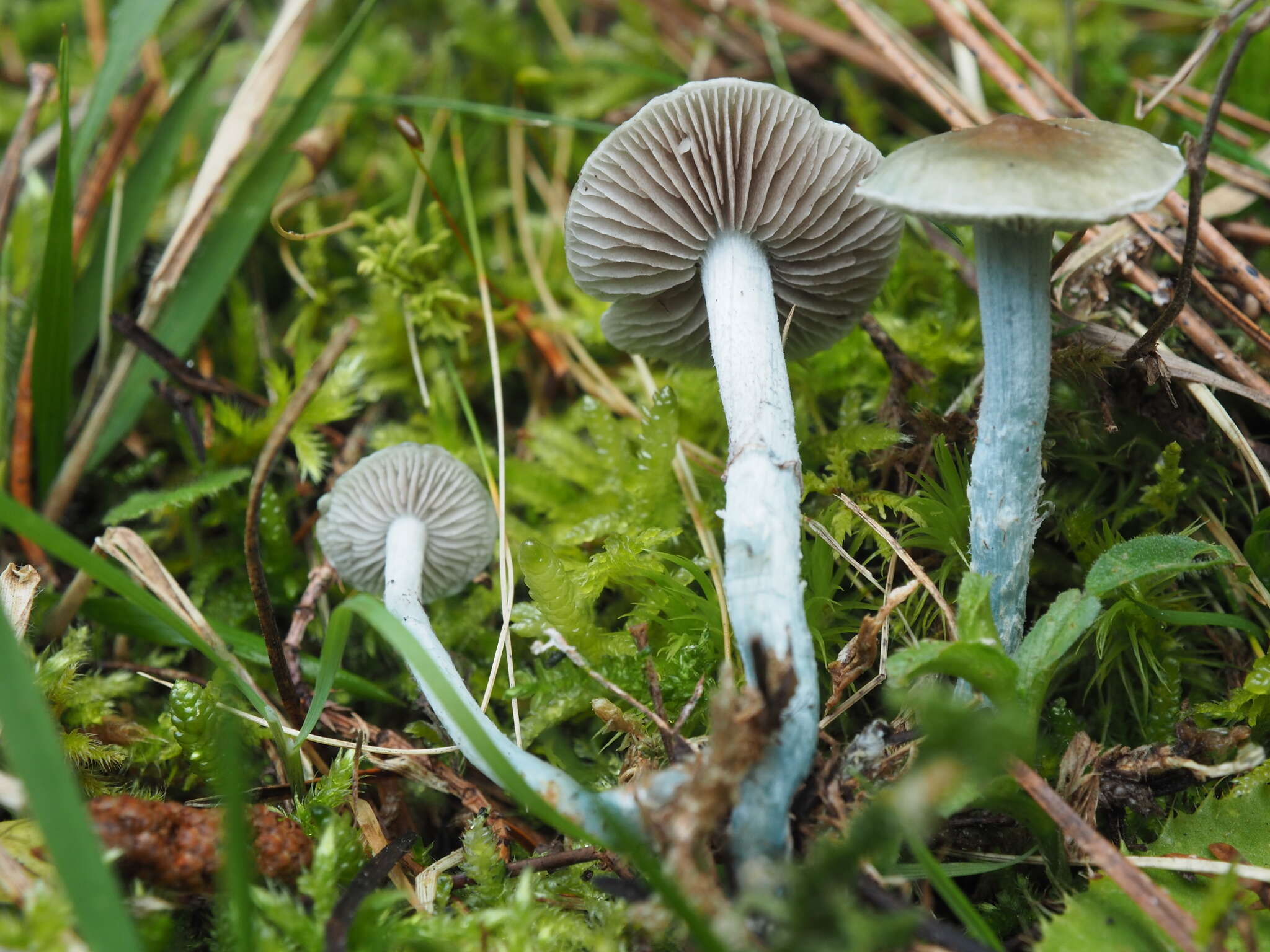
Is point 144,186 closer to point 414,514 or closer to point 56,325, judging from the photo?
point 56,325

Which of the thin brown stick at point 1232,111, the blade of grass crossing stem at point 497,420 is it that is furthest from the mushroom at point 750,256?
the thin brown stick at point 1232,111

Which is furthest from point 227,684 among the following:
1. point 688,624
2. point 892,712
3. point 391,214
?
point 391,214

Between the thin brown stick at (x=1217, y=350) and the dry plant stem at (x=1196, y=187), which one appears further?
the thin brown stick at (x=1217, y=350)

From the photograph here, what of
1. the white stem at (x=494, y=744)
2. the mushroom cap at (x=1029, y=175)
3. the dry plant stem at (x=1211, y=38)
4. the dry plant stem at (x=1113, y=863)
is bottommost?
the dry plant stem at (x=1113, y=863)

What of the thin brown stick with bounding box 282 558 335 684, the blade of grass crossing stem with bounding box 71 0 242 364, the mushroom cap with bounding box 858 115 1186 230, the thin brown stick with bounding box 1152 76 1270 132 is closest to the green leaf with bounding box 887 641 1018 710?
the mushroom cap with bounding box 858 115 1186 230

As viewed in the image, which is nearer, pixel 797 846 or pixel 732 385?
pixel 797 846

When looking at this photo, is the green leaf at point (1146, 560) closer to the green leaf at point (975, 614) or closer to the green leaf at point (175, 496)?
the green leaf at point (975, 614)

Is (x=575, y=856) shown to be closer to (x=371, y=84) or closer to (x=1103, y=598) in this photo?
(x=1103, y=598)
